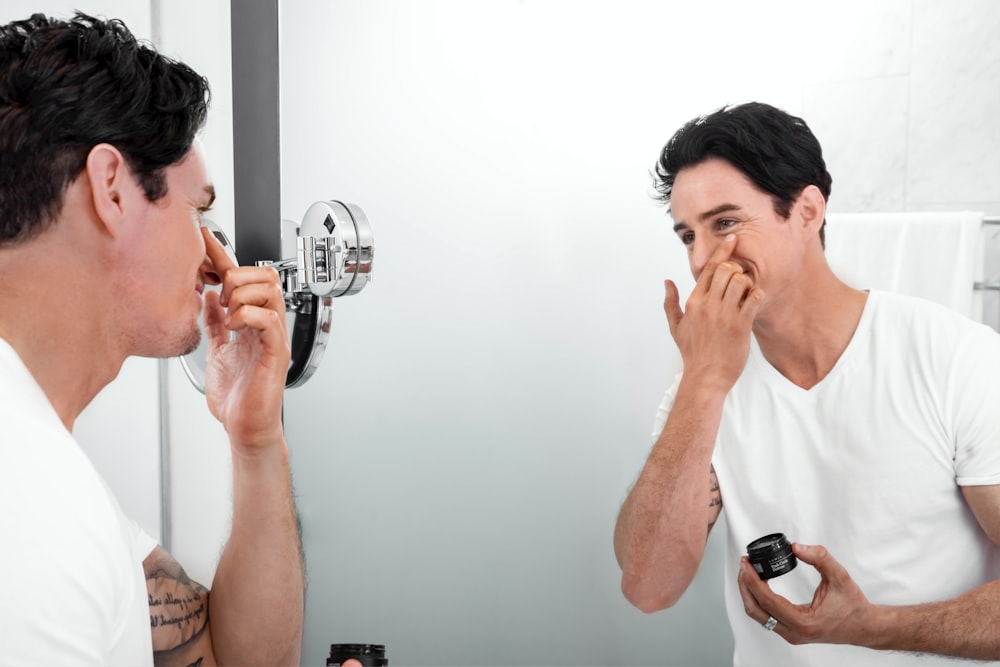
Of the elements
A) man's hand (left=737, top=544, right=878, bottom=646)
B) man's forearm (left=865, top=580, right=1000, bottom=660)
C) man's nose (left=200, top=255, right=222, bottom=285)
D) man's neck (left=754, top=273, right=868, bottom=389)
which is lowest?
man's forearm (left=865, top=580, right=1000, bottom=660)

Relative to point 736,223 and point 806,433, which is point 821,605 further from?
point 736,223

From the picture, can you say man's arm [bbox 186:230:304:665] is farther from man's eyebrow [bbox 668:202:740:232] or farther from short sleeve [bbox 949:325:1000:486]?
short sleeve [bbox 949:325:1000:486]

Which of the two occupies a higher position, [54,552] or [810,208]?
[810,208]

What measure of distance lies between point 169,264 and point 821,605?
0.74 metres

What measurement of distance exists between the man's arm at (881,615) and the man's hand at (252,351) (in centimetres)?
53

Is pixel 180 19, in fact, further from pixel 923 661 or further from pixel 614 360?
pixel 923 661

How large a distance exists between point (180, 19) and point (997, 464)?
1.16 meters

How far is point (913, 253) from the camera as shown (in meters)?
1.31

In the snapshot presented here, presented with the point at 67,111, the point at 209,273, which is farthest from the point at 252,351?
the point at 67,111

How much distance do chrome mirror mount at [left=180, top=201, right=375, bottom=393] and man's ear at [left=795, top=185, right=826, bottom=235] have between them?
0.63m

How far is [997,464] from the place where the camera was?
972 millimetres

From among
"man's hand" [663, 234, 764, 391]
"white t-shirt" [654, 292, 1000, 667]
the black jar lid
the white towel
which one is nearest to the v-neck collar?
"white t-shirt" [654, 292, 1000, 667]

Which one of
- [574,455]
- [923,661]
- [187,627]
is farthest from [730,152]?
[187,627]

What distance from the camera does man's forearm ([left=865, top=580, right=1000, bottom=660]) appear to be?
0.93m
